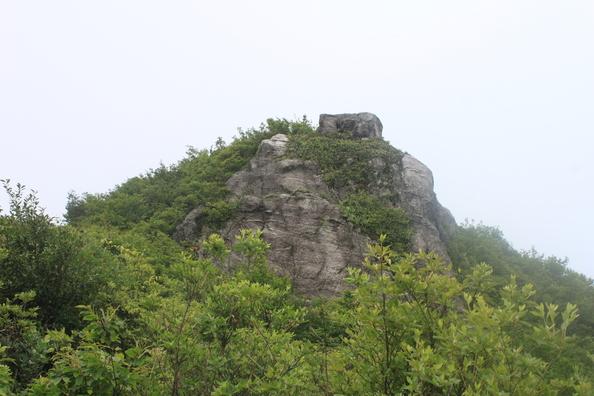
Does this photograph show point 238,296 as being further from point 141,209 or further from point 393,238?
point 141,209

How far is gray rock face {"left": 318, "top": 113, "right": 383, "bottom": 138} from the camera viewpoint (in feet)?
93.8

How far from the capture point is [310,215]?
75.0 feet

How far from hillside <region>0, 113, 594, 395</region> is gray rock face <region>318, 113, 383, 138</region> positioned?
0.09 meters

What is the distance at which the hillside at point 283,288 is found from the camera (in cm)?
414

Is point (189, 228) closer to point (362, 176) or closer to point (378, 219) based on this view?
point (378, 219)

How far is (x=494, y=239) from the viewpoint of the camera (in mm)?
26734

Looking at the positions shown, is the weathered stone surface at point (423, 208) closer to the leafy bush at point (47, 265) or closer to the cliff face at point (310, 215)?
the cliff face at point (310, 215)

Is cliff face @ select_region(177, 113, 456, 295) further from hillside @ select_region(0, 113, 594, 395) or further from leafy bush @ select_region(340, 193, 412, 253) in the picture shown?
leafy bush @ select_region(340, 193, 412, 253)

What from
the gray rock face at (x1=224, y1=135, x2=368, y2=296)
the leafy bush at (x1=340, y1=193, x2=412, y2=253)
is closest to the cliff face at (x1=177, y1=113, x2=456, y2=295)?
the gray rock face at (x1=224, y1=135, x2=368, y2=296)

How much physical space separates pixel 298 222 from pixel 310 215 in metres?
0.72

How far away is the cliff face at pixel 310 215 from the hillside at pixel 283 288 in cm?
8

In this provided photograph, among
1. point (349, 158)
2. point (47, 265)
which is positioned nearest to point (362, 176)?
point (349, 158)

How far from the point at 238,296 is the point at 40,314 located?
773 cm

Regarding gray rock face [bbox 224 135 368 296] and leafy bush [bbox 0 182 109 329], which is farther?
gray rock face [bbox 224 135 368 296]
